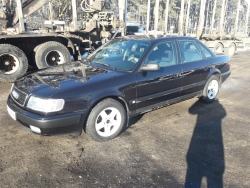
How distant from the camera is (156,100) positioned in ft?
13.4

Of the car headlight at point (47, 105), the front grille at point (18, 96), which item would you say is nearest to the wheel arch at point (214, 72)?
the car headlight at point (47, 105)

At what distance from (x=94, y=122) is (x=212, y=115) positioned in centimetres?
256

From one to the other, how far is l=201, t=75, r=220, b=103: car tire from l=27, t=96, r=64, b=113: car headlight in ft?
10.8

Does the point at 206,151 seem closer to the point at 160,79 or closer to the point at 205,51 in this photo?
the point at 160,79

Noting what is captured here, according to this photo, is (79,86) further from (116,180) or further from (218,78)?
(218,78)

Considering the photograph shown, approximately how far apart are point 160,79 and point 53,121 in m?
1.92

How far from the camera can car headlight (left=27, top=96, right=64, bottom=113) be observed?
2969 mm

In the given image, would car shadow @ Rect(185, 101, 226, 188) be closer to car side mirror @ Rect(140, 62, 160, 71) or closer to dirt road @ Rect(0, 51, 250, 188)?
dirt road @ Rect(0, 51, 250, 188)

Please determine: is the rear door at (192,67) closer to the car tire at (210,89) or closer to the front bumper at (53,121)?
the car tire at (210,89)

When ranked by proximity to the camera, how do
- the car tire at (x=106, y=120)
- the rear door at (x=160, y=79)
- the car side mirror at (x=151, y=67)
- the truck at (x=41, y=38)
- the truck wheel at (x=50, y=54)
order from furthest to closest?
the truck wheel at (x=50, y=54), the truck at (x=41, y=38), the rear door at (x=160, y=79), the car side mirror at (x=151, y=67), the car tire at (x=106, y=120)

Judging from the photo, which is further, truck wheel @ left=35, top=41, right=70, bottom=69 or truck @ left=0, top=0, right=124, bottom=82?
truck wheel @ left=35, top=41, right=70, bottom=69

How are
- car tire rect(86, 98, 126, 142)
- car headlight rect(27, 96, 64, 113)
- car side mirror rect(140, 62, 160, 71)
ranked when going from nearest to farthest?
1. car headlight rect(27, 96, 64, 113)
2. car tire rect(86, 98, 126, 142)
3. car side mirror rect(140, 62, 160, 71)

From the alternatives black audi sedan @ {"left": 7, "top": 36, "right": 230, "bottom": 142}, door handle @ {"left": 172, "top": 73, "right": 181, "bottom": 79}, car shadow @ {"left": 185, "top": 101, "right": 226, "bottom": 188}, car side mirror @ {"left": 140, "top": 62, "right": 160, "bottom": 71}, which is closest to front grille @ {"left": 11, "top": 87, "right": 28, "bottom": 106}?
black audi sedan @ {"left": 7, "top": 36, "right": 230, "bottom": 142}

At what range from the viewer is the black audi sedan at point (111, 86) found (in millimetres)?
3051
